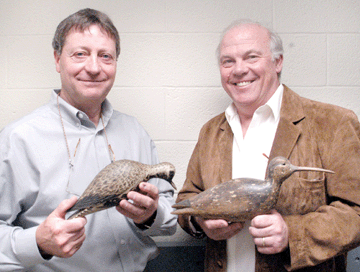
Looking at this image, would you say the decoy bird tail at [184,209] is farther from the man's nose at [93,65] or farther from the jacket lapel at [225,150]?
the man's nose at [93,65]

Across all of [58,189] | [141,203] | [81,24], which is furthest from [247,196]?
[81,24]

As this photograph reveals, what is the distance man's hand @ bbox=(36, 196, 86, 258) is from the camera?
3.69 feet

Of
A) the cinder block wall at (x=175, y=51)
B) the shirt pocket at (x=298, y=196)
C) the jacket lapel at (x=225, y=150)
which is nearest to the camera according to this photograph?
Result: the shirt pocket at (x=298, y=196)

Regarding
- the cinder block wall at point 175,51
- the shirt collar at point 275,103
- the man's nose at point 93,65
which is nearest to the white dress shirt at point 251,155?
the shirt collar at point 275,103

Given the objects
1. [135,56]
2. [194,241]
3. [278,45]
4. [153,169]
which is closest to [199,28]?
[135,56]

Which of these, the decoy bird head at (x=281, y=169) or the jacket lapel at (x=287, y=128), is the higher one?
the jacket lapel at (x=287, y=128)

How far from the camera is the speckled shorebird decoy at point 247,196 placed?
45.7 inches

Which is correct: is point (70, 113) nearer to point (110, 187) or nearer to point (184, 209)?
point (110, 187)

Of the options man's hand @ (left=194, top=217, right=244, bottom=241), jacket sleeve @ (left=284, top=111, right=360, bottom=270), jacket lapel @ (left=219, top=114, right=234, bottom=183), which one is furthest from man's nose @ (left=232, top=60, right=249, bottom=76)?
man's hand @ (left=194, top=217, right=244, bottom=241)

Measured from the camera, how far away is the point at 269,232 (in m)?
1.20

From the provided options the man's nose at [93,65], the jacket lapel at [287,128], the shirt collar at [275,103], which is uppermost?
the man's nose at [93,65]

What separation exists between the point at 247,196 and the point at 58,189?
77cm

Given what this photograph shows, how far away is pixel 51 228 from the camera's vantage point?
3.72 feet

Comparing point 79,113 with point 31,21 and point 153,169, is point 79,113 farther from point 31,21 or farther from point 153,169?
point 31,21
